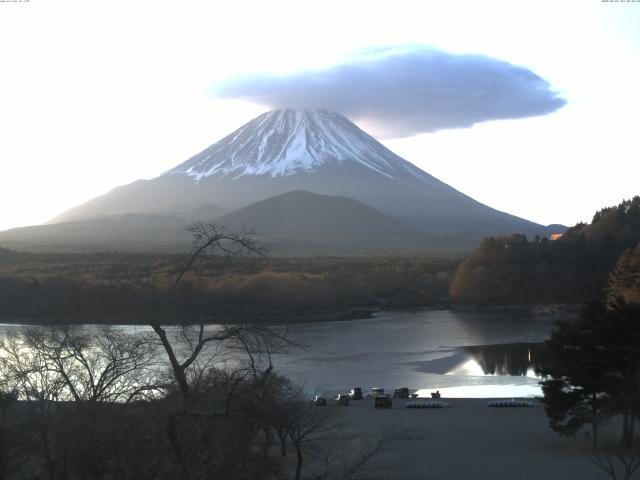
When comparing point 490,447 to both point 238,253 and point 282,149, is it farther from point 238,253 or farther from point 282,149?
point 282,149

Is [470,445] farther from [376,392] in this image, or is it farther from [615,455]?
[376,392]

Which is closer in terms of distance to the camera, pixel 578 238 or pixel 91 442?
pixel 91 442

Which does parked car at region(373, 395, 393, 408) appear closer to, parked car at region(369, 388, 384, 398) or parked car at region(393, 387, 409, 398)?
parked car at region(369, 388, 384, 398)

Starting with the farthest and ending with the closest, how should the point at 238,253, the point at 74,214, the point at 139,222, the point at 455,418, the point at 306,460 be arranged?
the point at 74,214
the point at 139,222
the point at 455,418
the point at 306,460
the point at 238,253

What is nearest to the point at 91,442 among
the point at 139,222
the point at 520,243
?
the point at 520,243

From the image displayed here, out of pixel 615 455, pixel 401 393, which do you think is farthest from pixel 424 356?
pixel 615 455
